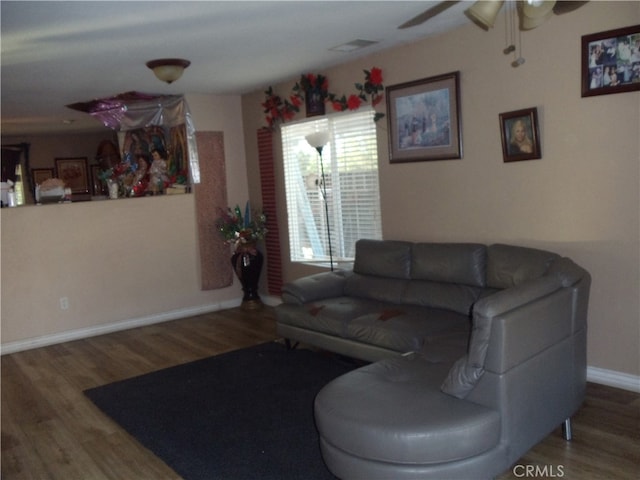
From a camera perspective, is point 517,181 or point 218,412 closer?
point 218,412

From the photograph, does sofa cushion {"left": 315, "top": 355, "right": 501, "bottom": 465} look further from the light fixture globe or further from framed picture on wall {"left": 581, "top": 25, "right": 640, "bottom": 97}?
the light fixture globe

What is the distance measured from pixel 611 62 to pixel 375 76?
1851mm

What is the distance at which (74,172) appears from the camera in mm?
9320

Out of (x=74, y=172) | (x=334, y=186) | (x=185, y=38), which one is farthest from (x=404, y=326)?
(x=74, y=172)

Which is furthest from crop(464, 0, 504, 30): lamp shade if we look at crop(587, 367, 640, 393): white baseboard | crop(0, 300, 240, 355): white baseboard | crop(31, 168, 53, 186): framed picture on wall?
crop(31, 168, 53, 186): framed picture on wall

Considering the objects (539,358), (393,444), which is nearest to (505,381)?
(539,358)

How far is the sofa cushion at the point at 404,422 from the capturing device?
2.22 m

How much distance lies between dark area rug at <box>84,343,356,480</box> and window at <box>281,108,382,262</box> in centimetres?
124

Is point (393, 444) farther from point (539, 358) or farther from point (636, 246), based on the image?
point (636, 246)

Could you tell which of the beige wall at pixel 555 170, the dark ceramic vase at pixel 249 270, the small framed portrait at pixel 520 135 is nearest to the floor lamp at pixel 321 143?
the beige wall at pixel 555 170

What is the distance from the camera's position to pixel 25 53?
150 inches

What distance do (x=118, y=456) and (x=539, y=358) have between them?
86.1 inches

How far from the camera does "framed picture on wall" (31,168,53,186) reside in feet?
29.8

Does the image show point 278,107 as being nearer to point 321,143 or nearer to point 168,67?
point 321,143
